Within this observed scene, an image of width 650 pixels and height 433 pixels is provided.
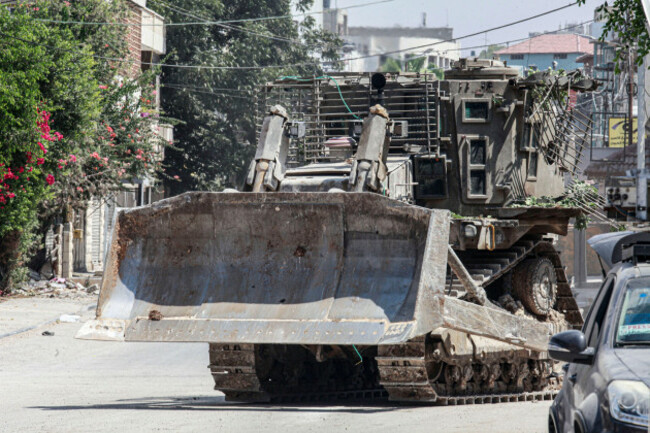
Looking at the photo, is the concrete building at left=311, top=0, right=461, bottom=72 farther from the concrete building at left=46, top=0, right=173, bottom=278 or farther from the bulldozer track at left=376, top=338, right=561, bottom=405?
the bulldozer track at left=376, top=338, right=561, bottom=405

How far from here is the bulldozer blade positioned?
11.1 metres

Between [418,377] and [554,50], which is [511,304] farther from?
[554,50]

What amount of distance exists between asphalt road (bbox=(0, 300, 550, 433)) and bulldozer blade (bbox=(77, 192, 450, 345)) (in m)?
0.78

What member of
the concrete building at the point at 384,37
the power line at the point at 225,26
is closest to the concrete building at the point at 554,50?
the concrete building at the point at 384,37

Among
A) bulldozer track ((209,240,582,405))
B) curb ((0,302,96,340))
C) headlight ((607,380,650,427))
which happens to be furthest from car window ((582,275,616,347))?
curb ((0,302,96,340))

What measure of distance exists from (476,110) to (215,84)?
33883 millimetres

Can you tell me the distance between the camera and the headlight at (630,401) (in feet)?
18.4

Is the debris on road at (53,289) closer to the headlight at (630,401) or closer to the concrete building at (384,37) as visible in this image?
the headlight at (630,401)

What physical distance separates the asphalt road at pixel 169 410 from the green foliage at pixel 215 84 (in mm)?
30922

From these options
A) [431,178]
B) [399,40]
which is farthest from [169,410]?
[399,40]

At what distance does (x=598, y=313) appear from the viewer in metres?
7.02

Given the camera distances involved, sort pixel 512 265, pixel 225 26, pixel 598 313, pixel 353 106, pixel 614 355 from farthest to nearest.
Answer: pixel 225 26 < pixel 353 106 < pixel 512 265 < pixel 598 313 < pixel 614 355

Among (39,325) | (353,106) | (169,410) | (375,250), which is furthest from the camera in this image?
(39,325)

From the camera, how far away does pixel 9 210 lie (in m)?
25.7
